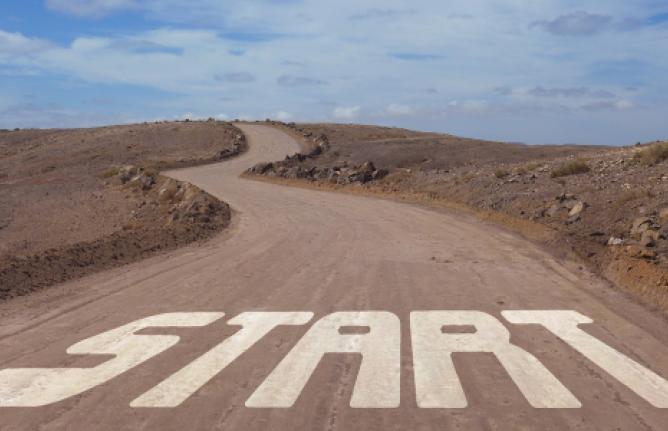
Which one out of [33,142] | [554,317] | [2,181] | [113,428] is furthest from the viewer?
[33,142]

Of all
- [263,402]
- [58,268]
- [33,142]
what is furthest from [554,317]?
[33,142]

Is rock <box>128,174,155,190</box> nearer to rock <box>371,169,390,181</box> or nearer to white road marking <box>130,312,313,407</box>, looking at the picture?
rock <box>371,169,390,181</box>

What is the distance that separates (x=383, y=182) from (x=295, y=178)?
6538 mm

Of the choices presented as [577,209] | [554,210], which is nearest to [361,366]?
[577,209]

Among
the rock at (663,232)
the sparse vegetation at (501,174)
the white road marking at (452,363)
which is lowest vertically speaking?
the white road marking at (452,363)

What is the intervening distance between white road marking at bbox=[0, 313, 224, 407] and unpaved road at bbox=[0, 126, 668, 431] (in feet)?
0.09

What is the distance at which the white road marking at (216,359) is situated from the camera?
6148mm

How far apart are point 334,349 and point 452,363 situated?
4.35 feet

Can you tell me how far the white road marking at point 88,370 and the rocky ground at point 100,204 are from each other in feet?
13.1

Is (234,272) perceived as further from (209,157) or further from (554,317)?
(209,157)

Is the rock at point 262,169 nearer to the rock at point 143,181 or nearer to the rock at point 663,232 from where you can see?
the rock at point 143,181

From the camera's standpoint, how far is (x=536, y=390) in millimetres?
6211

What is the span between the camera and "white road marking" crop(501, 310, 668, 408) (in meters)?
6.19

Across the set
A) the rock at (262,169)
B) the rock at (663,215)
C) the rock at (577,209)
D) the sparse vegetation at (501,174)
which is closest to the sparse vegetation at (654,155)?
the sparse vegetation at (501,174)
